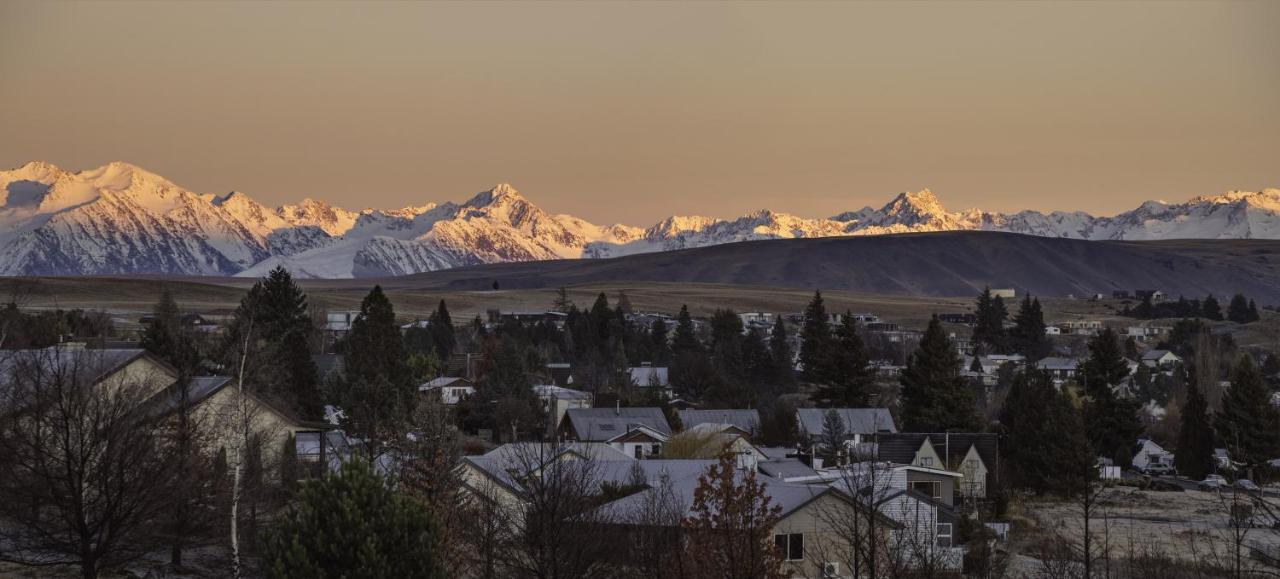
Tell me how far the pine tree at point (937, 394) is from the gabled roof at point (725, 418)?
8.25 meters

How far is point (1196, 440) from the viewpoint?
86812 millimetres

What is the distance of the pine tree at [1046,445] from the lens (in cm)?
7306

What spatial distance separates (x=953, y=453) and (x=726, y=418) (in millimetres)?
16293

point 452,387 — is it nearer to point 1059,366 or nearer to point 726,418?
point 726,418

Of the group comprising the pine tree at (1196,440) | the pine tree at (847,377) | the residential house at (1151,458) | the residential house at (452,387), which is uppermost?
the pine tree at (847,377)

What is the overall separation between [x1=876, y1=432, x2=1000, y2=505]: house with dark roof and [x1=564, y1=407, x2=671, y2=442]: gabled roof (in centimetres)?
1289

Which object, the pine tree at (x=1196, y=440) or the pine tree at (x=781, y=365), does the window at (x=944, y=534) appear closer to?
the pine tree at (x=1196, y=440)

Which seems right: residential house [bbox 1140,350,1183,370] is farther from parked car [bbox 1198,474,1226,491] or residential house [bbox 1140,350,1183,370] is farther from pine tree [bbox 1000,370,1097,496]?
pine tree [bbox 1000,370,1097,496]

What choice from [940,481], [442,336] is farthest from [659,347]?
[940,481]

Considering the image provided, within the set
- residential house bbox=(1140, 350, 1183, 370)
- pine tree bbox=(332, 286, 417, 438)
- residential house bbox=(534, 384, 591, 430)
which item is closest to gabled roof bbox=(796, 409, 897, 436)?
residential house bbox=(534, 384, 591, 430)

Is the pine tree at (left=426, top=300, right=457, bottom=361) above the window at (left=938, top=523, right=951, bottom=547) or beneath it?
above

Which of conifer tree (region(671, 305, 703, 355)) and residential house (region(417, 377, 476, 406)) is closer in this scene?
residential house (region(417, 377, 476, 406))

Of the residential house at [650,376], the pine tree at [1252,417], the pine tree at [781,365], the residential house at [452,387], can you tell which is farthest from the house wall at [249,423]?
the pine tree at [781,365]

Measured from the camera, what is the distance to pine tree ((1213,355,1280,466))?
78875 mm
